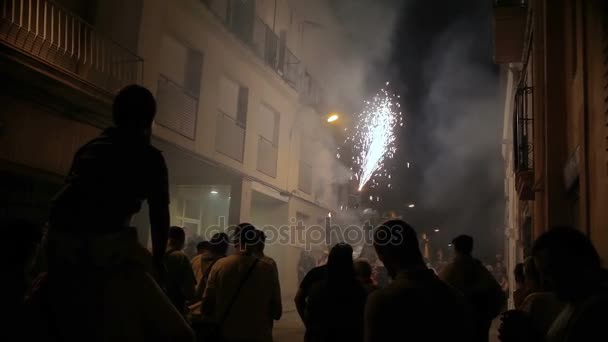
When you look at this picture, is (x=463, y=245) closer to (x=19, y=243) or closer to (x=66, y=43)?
(x=19, y=243)

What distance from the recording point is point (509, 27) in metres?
13.7

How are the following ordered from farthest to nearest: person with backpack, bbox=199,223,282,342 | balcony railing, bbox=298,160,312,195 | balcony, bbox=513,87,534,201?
balcony railing, bbox=298,160,312,195, balcony, bbox=513,87,534,201, person with backpack, bbox=199,223,282,342

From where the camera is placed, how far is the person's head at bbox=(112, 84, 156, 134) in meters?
2.67

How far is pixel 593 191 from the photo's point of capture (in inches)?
240

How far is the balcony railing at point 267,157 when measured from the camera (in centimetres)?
1820

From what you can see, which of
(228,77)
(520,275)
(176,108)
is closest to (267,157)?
(228,77)

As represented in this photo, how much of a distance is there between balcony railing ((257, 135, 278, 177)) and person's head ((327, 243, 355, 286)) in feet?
43.8

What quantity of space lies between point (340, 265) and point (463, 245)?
6.97 feet

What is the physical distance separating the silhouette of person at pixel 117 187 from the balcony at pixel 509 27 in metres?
12.2

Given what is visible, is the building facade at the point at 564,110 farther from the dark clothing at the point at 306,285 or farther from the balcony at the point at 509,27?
the dark clothing at the point at 306,285

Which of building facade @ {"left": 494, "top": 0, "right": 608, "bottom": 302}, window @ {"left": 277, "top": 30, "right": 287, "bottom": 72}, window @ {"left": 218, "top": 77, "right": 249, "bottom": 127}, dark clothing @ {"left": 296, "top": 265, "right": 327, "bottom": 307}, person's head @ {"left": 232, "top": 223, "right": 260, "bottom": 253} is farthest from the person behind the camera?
window @ {"left": 277, "top": 30, "right": 287, "bottom": 72}

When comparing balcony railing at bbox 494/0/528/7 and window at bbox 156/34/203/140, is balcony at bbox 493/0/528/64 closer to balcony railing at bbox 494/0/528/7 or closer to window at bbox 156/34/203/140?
balcony railing at bbox 494/0/528/7

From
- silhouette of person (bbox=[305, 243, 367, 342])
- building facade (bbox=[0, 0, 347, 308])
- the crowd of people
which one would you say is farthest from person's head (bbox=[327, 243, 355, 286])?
building facade (bbox=[0, 0, 347, 308])
